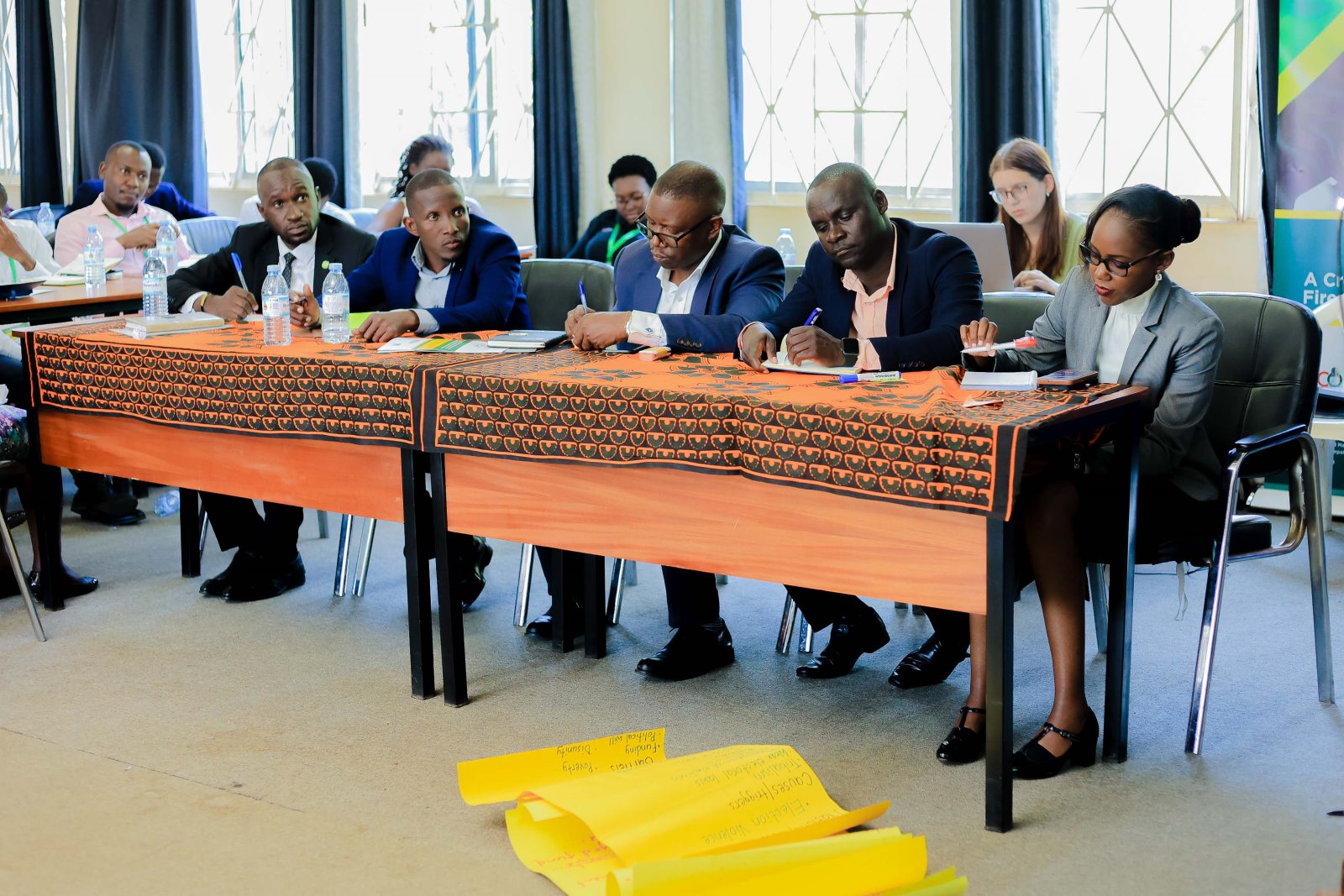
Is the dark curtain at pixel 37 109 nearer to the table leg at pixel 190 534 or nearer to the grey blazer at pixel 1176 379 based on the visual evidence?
the table leg at pixel 190 534

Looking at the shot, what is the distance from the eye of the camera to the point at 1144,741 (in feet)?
8.95

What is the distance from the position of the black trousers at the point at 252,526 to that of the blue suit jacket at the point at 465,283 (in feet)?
1.94

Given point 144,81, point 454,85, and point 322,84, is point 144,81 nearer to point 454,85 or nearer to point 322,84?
point 322,84

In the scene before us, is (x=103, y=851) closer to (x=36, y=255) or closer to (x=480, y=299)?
(x=480, y=299)

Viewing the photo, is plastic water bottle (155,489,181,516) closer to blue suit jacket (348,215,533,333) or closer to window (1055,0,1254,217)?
blue suit jacket (348,215,533,333)

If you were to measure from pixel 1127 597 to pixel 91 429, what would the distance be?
2.46 meters

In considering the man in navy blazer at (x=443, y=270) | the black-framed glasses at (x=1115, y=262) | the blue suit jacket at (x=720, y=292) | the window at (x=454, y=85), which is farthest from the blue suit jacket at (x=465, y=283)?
the window at (x=454, y=85)

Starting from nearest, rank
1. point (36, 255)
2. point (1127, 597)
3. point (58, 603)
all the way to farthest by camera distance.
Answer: point (1127, 597) < point (58, 603) < point (36, 255)

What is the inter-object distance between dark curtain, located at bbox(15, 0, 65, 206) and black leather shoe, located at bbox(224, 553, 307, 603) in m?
6.07

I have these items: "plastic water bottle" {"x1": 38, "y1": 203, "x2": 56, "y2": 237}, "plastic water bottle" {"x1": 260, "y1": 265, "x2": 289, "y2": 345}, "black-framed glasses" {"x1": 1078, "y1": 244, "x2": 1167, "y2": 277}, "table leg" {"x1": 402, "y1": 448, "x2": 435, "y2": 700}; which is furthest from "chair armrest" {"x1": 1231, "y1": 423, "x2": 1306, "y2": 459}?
"plastic water bottle" {"x1": 38, "y1": 203, "x2": 56, "y2": 237}

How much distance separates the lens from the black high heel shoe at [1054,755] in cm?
255

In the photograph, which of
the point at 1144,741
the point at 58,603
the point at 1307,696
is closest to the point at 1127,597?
the point at 1144,741

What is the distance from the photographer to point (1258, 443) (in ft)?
8.64

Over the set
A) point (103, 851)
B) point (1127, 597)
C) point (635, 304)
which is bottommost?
point (103, 851)
